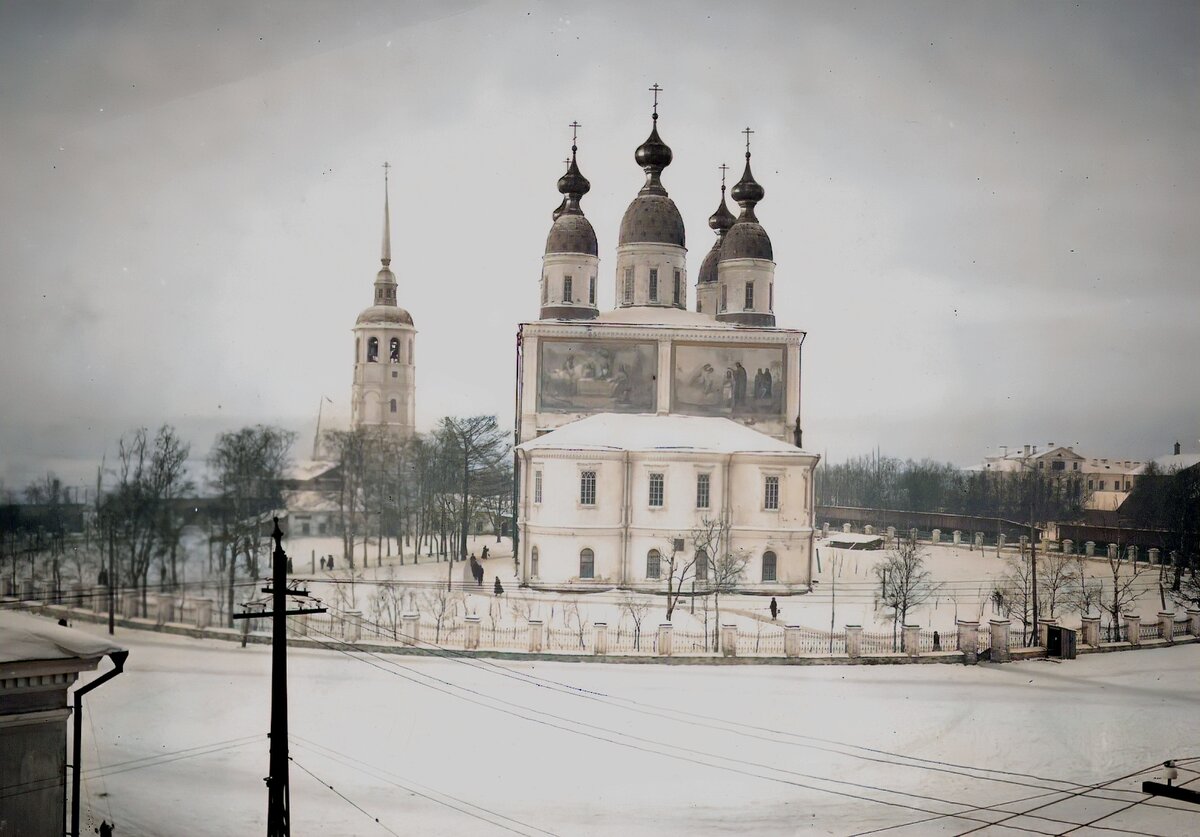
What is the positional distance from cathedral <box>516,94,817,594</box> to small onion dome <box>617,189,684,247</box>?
3cm

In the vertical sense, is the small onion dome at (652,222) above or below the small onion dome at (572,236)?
above

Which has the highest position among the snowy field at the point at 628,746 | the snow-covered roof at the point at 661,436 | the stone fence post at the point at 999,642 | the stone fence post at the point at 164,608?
the snow-covered roof at the point at 661,436

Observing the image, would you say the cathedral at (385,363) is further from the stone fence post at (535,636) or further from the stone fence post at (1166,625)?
the stone fence post at (1166,625)

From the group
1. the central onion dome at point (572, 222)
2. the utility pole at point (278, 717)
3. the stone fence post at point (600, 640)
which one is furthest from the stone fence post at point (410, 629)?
the central onion dome at point (572, 222)

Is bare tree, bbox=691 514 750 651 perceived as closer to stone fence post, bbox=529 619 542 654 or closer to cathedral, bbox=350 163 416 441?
stone fence post, bbox=529 619 542 654

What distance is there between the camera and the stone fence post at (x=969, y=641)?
21.9 feet

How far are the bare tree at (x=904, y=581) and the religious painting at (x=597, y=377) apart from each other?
6.85ft

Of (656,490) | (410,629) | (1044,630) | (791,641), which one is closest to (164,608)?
(410,629)

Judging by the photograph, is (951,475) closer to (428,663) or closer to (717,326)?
(717,326)

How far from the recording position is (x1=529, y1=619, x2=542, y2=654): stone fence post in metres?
6.50

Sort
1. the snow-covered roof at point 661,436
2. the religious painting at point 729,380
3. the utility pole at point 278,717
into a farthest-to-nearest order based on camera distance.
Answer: the religious painting at point 729,380, the snow-covered roof at point 661,436, the utility pole at point 278,717

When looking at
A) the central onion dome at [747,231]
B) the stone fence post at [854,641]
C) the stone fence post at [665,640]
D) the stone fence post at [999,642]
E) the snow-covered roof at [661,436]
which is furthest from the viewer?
the snow-covered roof at [661,436]

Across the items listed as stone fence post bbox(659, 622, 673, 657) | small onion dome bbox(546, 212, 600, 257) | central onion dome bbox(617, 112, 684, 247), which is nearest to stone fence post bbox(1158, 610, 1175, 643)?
stone fence post bbox(659, 622, 673, 657)

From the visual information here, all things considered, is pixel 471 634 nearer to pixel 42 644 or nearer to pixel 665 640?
pixel 665 640
